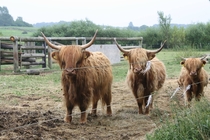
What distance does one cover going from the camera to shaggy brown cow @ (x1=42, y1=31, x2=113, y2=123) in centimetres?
497

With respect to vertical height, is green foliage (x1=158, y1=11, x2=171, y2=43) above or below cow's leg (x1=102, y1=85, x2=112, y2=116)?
above

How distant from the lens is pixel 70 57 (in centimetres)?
491

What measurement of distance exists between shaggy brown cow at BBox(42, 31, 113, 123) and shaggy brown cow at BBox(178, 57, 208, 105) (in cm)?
165

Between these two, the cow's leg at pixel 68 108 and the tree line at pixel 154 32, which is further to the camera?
the tree line at pixel 154 32

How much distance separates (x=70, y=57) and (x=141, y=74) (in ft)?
5.11

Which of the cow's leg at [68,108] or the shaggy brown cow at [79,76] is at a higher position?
the shaggy brown cow at [79,76]

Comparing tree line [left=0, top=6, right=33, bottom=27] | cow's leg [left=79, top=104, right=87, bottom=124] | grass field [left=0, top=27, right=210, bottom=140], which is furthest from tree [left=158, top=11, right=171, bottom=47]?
tree line [left=0, top=6, right=33, bottom=27]

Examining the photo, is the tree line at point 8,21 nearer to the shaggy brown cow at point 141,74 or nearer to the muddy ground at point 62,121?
the muddy ground at point 62,121

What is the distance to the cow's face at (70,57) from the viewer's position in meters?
4.89

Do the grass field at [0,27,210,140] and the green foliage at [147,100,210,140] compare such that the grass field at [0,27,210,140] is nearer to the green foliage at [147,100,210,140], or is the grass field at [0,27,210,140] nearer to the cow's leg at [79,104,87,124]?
the green foliage at [147,100,210,140]

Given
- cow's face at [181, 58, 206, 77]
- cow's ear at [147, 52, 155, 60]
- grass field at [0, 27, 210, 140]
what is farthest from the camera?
cow's face at [181, 58, 206, 77]

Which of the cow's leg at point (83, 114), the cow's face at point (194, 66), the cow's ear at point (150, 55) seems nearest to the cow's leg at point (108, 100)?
the cow's leg at point (83, 114)

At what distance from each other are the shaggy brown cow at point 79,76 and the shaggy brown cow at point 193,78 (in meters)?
1.65

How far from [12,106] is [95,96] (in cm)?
187
